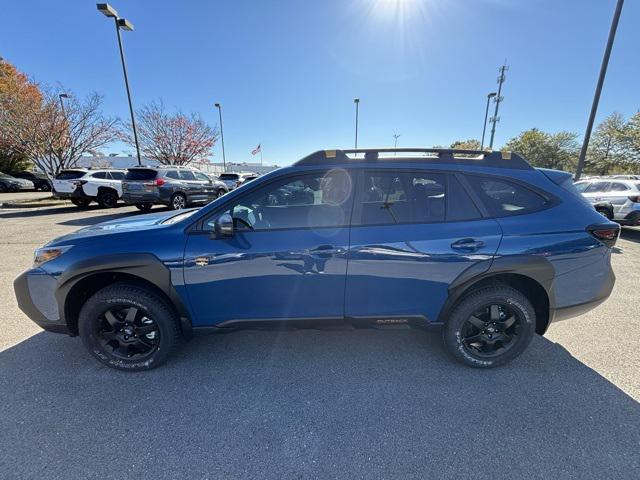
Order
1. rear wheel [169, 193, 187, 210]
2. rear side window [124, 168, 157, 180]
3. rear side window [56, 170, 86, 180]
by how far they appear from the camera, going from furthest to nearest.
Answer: rear side window [56, 170, 86, 180], rear wheel [169, 193, 187, 210], rear side window [124, 168, 157, 180]

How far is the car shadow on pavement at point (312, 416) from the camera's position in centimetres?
164

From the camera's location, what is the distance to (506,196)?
2297 mm

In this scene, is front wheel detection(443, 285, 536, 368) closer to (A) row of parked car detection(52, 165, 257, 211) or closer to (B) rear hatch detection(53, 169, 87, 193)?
(A) row of parked car detection(52, 165, 257, 211)

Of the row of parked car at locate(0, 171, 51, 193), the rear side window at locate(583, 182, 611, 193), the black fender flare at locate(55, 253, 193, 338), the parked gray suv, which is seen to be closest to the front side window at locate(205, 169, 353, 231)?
the black fender flare at locate(55, 253, 193, 338)

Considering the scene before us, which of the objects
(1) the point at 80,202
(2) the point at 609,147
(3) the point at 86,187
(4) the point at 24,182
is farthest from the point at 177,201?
(2) the point at 609,147

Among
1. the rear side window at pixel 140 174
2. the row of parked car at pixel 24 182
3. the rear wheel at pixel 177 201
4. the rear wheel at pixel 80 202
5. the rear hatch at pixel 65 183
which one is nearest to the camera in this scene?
the rear side window at pixel 140 174

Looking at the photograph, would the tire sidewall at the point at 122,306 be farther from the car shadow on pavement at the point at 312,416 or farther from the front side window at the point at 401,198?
the front side window at the point at 401,198

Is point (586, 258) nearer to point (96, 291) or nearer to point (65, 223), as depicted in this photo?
point (96, 291)

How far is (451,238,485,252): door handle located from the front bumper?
3.12m

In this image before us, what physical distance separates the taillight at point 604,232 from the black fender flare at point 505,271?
0.43 metres

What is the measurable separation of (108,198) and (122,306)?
12948 millimetres

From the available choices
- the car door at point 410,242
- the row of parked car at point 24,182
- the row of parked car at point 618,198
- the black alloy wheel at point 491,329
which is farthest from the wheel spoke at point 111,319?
the row of parked car at point 24,182

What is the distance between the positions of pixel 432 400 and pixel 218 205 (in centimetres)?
218

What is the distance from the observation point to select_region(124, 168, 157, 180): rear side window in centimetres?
1042
